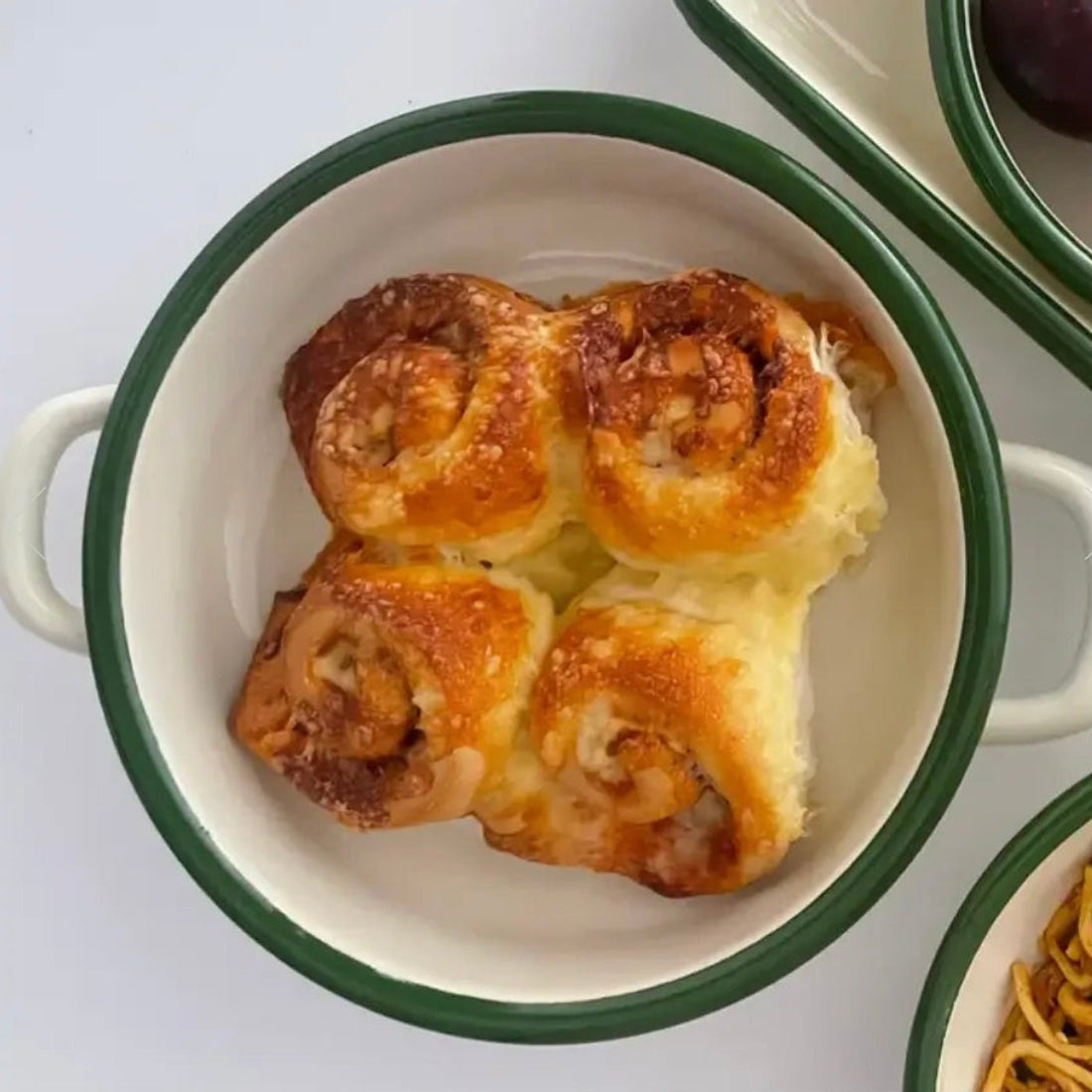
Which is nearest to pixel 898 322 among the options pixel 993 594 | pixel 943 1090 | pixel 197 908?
pixel 993 594

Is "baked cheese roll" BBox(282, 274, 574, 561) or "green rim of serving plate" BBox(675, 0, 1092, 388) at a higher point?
"green rim of serving plate" BBox(675, 0, 1092, 388)

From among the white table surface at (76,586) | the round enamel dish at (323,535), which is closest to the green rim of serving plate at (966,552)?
the round enamel dish at (323,535)

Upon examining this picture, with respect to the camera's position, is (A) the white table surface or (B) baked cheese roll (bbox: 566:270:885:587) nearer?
(B) baked cheese roll (bbox: 566:270:885:587)

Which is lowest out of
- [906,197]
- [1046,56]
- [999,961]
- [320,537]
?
[999,961]

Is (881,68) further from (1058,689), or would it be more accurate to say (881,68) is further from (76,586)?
(76,586)

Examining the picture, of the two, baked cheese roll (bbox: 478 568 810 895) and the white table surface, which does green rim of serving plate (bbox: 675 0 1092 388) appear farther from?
baked cheese roll (bbox: 478 568 810 895)

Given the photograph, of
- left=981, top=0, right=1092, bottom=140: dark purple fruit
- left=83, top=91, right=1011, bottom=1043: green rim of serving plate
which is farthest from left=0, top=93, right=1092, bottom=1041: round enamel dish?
left=981, top=0, right=1092, bottom=140: dark purple fruit

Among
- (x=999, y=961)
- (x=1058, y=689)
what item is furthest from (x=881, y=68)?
(x=999, y=961)
